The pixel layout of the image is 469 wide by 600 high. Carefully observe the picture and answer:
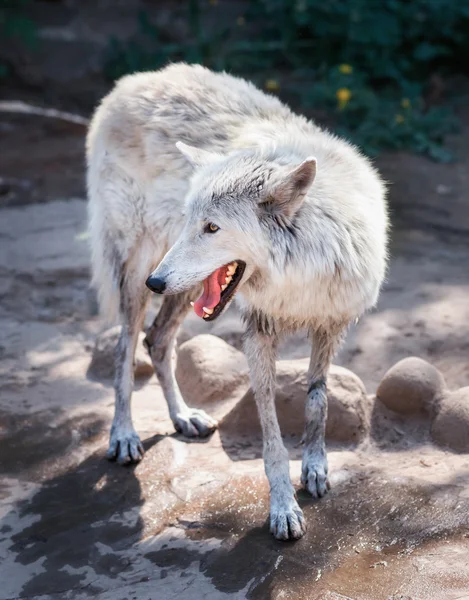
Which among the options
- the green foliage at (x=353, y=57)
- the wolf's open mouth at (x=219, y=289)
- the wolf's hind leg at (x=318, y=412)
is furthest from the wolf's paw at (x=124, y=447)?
the green foliage at (x=353, y=57)

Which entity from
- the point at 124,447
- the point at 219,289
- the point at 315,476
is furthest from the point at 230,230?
the point at 124,447

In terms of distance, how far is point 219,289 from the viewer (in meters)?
3.29

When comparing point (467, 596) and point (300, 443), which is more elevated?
point (467, 596)

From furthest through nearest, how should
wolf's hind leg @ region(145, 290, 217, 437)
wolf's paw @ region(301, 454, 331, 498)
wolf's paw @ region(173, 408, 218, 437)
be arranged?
1. wolf's hind leg @ region(145, 290, 217, 437)
2. wolf's paw @ region(173, 408, 218, 437)
3. wolf's paw @ region(301, 454, 331, 498)

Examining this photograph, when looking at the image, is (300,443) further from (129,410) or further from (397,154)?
(397,154)

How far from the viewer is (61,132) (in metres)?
8.84

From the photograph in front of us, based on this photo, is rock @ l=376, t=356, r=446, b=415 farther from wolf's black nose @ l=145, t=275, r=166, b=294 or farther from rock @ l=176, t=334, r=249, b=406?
wolf's black nose @ l=145, t=275, r=166, b=294

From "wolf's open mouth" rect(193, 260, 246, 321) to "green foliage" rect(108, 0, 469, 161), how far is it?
4.41 meters

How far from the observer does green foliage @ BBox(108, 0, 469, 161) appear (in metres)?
7.77

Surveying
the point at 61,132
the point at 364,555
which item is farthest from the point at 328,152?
the point at 61,132

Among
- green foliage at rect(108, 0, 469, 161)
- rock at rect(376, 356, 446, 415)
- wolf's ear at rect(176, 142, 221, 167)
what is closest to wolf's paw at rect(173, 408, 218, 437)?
rock at rect(376, 356, 446, 415)

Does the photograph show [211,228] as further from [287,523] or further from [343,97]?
[343,97]

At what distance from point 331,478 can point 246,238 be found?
120 centimetres

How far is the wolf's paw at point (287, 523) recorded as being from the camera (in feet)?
10.7
